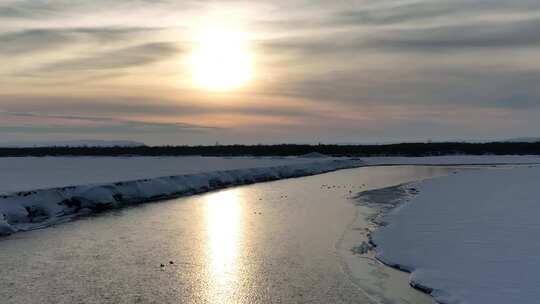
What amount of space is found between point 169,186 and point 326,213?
36.3ft

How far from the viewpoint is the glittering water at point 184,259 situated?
9391 mm

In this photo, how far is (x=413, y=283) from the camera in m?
10.0

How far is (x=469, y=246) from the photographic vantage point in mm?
12203

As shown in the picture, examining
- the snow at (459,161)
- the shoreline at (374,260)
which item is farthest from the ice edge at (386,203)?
the snow at (459,161)

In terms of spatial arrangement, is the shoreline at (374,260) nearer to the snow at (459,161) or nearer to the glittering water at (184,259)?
the glittering water at (184,259)

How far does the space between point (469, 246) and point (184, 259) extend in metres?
6.40

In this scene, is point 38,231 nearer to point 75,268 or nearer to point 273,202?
point 75,268

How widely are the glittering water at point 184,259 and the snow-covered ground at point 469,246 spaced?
1.39m

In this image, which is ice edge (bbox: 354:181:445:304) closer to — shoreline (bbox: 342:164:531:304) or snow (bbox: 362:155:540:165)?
shoreline (bbox: 342:164:531:304)

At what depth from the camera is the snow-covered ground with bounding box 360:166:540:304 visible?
9039mm

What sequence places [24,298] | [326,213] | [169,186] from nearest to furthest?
[24,298], [326,213], [169,186]

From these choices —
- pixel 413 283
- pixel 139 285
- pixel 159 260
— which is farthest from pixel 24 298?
pixel 413 283

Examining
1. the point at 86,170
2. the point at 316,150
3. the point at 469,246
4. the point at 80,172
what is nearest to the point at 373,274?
the point at 469,246

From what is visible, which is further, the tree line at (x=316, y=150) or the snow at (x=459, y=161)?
the tree line at (x=316, y=150)
